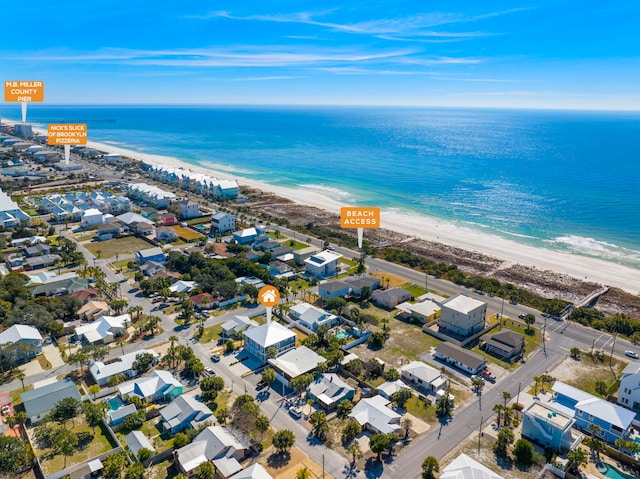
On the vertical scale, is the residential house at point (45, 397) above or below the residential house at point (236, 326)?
below

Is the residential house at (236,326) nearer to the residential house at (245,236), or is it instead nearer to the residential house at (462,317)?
the residential house at (462,317)

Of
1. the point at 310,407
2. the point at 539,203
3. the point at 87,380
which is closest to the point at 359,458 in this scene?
the point at 310,407

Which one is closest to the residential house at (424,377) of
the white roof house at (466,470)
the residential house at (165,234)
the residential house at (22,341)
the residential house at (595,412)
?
the residential house at (595,412)

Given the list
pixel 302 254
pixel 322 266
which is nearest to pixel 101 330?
pixel 322 266

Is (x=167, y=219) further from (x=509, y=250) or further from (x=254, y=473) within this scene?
(x=254, y=473)

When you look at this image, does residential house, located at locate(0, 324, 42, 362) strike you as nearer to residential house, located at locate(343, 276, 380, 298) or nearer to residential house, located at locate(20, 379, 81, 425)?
residential house, located at locate(20, 379, 81, 425)

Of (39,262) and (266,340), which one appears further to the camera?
(39,262)

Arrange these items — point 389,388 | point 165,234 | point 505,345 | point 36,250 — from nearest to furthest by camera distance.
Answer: point 389,388 → point 505,345 → point 36,250 → point 165,234
